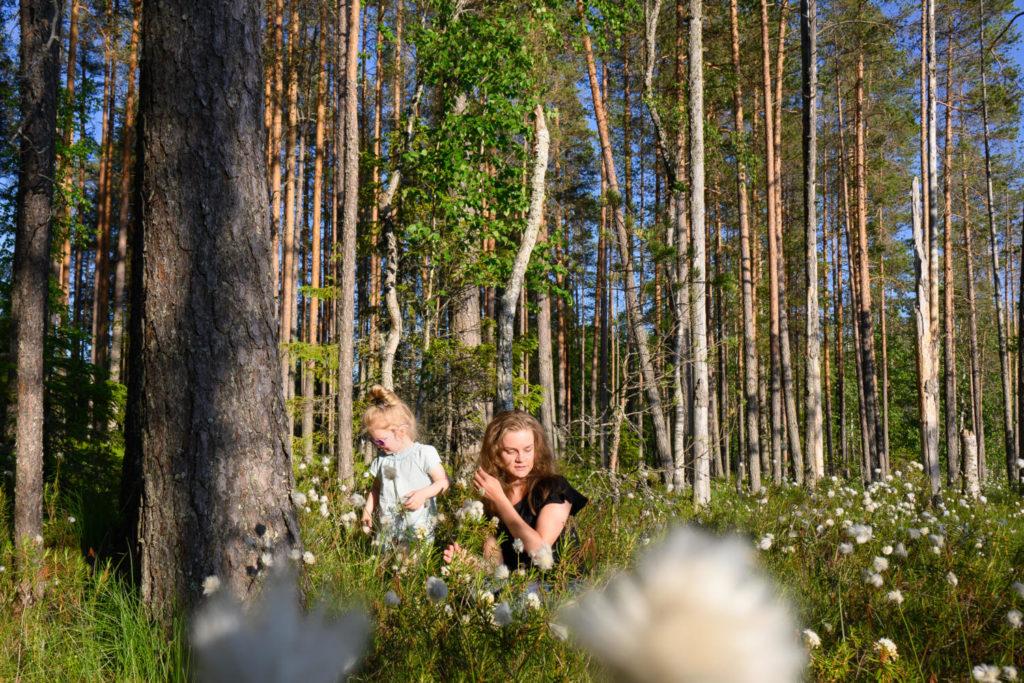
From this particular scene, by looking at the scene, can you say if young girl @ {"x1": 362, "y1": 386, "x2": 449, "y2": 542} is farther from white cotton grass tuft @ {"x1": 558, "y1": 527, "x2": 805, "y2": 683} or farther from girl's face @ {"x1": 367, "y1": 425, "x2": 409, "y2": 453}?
white cotton grass tuft @ {"x1": 558, "y1": 527, "x2": 805, "y2": 683}

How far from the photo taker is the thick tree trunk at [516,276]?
27.4 feet

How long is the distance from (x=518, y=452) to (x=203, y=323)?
1.60 m

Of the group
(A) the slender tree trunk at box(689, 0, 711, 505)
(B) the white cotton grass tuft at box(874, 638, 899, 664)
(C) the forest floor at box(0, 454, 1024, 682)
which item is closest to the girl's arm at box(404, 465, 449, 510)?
(C) the forest floor at box(0, 454, 1024, 682)

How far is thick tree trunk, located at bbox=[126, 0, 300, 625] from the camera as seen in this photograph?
2654 mm

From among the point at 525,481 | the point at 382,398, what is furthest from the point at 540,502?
the point at 382,398

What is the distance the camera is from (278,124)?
1748 centimetres

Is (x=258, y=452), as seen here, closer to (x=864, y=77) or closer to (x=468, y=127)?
(x=468, y=127)

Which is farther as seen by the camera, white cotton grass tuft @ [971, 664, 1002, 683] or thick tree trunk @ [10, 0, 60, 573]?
thick tree trunk @ [10, 0, 60, 573]

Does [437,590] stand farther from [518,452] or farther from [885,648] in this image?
[518,452]

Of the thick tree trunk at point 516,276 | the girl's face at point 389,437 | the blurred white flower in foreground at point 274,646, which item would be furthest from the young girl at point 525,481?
the thick tree trunk at point 516,276

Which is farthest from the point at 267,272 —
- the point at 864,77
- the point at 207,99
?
the point at 864,77

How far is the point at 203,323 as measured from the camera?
275 cm

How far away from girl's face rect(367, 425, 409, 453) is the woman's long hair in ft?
3.07

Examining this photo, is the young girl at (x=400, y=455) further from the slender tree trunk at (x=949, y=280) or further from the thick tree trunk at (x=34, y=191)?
the slender tree trunk at (x=949, y=280)
